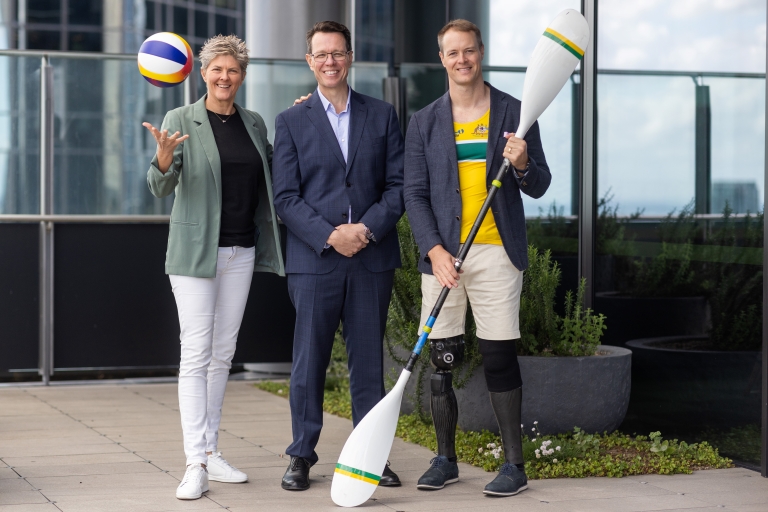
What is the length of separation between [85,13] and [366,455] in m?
38.2

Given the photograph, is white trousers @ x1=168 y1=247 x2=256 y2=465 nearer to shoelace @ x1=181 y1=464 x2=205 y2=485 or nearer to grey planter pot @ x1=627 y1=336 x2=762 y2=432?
shoelace @ x1=181 y1=464 x2=205 y2=485

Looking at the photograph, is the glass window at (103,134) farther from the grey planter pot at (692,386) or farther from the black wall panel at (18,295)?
the grey planter pot at (692,386)

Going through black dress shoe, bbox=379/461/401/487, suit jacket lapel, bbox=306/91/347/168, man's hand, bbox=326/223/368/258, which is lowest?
black dress shoe, bbox=379/461/401/487

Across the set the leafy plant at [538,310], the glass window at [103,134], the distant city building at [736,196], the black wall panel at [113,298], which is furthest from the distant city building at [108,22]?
the distant city building at [736,196]

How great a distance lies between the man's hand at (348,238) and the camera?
4.61 meters

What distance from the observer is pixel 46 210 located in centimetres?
762

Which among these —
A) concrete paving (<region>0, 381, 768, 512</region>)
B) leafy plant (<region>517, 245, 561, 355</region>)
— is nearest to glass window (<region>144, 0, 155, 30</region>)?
concrete paving (<region>0, 381, 768, 512</region>)

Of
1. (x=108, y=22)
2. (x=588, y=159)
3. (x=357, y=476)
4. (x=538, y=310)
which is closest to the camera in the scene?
(x=357, y=476)

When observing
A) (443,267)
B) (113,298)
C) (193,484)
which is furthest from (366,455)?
(113,298)

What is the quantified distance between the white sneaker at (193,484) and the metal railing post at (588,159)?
2.62 metres

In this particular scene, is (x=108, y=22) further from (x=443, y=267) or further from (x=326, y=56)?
(x=443, y=267)

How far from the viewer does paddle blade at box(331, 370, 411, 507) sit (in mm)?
4441

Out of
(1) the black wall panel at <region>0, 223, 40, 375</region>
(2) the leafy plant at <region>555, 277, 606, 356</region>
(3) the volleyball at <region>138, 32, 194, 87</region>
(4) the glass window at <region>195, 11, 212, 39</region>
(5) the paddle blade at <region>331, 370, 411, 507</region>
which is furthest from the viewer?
(4) the glass window at <region>195, 11, 212, 39</region>

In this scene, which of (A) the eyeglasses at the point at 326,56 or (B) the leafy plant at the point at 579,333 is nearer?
(A) the eyeglasses at the point at 326,56
